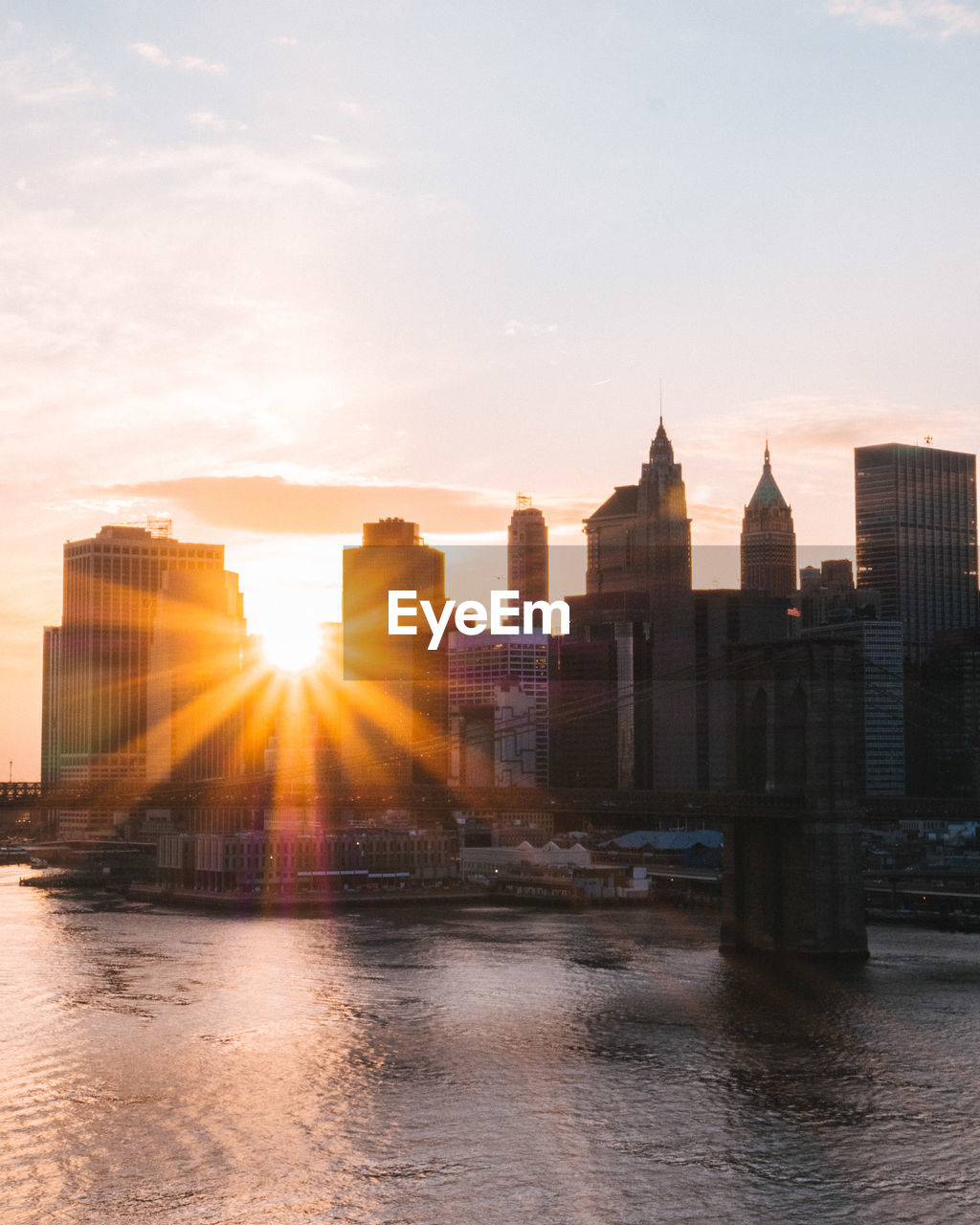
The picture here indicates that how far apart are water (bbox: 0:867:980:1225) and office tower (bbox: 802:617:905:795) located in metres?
95.1

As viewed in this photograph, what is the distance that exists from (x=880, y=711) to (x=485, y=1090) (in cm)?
13163

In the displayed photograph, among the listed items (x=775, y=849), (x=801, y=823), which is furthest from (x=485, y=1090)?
(x=775, y=849)

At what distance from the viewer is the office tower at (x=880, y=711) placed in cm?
15762

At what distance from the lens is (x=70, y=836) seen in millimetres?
194500

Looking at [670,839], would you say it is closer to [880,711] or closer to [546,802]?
[880,711]

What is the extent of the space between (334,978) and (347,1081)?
1881cm

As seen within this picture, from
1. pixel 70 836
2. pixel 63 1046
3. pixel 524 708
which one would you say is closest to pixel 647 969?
pixel 63 1046

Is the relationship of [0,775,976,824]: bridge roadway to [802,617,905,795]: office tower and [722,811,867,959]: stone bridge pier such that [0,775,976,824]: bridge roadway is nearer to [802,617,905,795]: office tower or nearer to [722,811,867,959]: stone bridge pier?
[722,811,867,959]: stone bridge pier

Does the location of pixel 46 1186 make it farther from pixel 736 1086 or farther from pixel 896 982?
pixel 896 982

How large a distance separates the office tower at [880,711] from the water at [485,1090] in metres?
95.1

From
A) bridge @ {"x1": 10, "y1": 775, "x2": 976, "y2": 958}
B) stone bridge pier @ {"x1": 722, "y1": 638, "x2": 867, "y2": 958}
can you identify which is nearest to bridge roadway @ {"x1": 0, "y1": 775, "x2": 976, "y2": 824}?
bridge @ {"x1": 10, "y1": 775, "x2": 976, "y2": 958}

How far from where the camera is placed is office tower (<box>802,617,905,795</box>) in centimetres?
15762

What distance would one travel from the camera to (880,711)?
532 feet

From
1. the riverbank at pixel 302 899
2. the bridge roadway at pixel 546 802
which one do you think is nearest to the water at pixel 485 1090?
the bridge roadway at pixel 546 802
